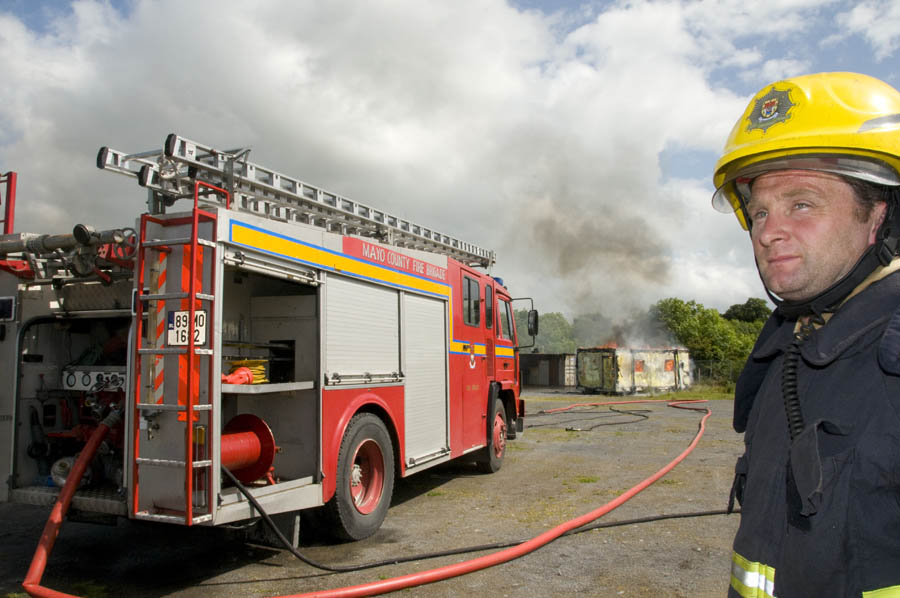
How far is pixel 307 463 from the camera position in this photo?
5180mm

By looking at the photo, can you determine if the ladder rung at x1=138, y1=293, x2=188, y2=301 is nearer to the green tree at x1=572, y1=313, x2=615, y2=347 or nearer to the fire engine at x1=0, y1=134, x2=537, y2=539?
the fire engine at x1=0, y1=134, x2=537, y2=539

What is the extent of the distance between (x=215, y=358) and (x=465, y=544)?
107 inches

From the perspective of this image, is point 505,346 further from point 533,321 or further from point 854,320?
point 854,320

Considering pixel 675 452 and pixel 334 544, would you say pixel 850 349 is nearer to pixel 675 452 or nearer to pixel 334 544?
pixel 334 544

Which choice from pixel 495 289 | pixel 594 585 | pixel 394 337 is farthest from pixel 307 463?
pixel 495 289

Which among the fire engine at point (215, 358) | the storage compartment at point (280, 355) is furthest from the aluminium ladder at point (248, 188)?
the storage compartment at point (280, 355)

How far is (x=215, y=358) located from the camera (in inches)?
164

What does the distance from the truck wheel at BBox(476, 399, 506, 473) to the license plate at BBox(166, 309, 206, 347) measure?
5434 millimetres

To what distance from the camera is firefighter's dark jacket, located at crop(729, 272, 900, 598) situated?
1.30m

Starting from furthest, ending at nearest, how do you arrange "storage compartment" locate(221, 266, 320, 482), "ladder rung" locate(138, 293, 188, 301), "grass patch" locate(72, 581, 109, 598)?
"storage compartment" locate(221, 266, 320, 482), "grass patch" locate(72, 581, 109, 598), "ladder rung" locate(138, 293, 188, 301)

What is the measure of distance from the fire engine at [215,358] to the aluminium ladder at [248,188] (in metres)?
0.02

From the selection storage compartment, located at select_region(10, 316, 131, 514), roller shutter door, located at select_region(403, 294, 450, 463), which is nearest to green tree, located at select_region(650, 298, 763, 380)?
roller shutter door, located at select_region(403, 294, 450, 463)

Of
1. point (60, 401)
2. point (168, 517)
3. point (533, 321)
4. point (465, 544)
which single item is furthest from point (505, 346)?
point (168, 517)

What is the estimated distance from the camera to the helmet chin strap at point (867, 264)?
1567mm
